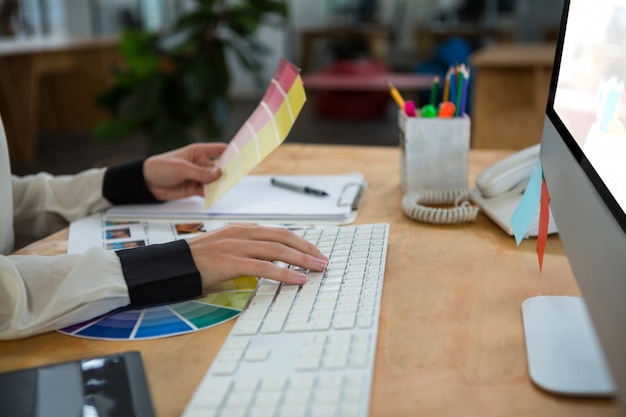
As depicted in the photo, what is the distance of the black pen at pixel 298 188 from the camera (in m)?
1.07

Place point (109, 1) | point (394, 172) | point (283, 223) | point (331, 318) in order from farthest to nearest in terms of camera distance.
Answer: point (109, 1) < point (394, 172) < point (283, 223) < point (331, 318)

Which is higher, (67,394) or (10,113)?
(67,394)

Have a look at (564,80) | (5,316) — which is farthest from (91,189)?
(564,80)

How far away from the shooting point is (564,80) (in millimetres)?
725

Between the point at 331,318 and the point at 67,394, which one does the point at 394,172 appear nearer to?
the point at 331,318

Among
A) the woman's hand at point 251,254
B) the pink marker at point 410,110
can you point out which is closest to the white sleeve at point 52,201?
the woman's hand at point 251,254

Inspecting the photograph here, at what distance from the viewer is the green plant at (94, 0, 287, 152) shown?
107 inches

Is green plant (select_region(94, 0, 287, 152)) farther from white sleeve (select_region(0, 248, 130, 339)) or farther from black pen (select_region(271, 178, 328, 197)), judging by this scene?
white sleeve (select_region(0, 248, 130, 339))

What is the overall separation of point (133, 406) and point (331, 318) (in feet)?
0.64

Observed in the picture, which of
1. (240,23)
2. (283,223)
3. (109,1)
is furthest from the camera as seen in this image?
(109,1)

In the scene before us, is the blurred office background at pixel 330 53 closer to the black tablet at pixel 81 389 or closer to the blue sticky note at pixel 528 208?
the blue sticky note at pixel 528 208

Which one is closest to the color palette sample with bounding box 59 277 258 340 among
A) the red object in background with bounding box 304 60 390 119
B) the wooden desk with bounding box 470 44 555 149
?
the wooden desk with bounding box 470 44 555 149

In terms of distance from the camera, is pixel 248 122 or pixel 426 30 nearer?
pixel 248 122

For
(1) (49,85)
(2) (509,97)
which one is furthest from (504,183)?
(1) (49,85)
